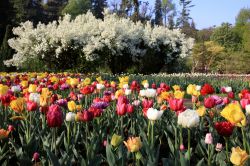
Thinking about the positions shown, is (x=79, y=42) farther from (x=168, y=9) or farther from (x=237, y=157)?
(x=168, y=9)

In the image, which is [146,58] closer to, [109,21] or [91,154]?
[109,21]

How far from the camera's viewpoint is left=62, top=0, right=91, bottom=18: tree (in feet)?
215

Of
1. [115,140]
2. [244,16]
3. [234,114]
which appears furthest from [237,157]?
[244,16]

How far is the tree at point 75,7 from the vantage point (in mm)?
65562

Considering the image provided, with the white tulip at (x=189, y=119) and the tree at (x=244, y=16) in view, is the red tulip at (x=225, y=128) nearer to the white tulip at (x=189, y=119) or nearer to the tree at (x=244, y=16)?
the white tulip at (x=189, y=119)

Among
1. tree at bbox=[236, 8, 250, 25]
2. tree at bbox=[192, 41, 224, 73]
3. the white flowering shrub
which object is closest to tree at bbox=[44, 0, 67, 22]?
tree at bbox=[192, 41, 224, 73]

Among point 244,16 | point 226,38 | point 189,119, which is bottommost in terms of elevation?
point 189,119

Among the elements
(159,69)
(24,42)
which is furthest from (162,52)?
(24,42)

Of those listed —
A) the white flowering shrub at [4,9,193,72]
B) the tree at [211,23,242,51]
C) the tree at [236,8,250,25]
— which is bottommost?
the white flowering shrub at [4,9,193,72]

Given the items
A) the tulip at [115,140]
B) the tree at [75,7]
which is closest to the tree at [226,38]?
the tree at [75,7]

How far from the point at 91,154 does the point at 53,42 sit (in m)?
18.2

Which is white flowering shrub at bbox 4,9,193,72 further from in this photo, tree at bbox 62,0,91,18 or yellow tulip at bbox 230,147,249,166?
tree at bbox 62,0,91,18

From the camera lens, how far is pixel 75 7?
6688 cm

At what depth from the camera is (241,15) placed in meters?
83.3
